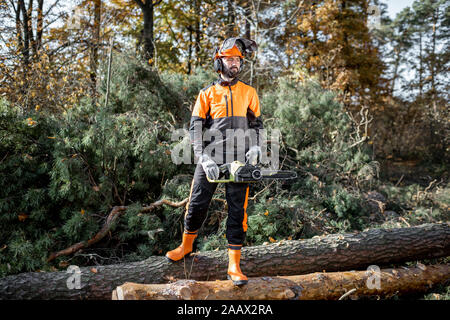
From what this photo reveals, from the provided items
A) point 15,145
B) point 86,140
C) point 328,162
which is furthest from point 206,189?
point 328,162

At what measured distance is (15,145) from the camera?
161 inches

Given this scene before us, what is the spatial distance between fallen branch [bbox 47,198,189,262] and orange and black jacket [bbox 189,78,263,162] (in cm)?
167

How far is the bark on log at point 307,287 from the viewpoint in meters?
2.50

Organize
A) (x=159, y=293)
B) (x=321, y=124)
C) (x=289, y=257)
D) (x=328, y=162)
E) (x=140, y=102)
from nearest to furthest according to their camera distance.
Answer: (x=159, y=293), (x=289, y=257), (x=140, y=102), (x=328, y=162), (x=321, y=124)

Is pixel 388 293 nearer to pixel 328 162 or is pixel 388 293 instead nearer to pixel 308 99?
pixel 328 162

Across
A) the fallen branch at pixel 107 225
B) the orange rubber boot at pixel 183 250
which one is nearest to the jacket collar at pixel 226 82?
the orange rubber boot at pixel 183 250

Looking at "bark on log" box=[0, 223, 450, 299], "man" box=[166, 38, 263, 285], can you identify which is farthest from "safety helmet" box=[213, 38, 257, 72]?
"bark on log" box=[0, 223, 450, 299]

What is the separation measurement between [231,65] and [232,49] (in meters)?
0.15

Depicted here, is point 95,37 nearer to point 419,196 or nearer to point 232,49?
point 232,49

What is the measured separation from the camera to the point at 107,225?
4070 mm

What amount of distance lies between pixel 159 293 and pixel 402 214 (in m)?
5.74

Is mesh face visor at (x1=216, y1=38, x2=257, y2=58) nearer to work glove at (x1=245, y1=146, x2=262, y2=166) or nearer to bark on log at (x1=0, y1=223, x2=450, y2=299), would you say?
work glove at (x1=245, y1=146, x2=262, y2=166)

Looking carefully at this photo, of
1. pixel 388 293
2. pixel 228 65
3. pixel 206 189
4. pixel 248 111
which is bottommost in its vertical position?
pixel 388 293

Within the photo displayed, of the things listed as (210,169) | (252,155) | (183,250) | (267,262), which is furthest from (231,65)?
(267,262)
